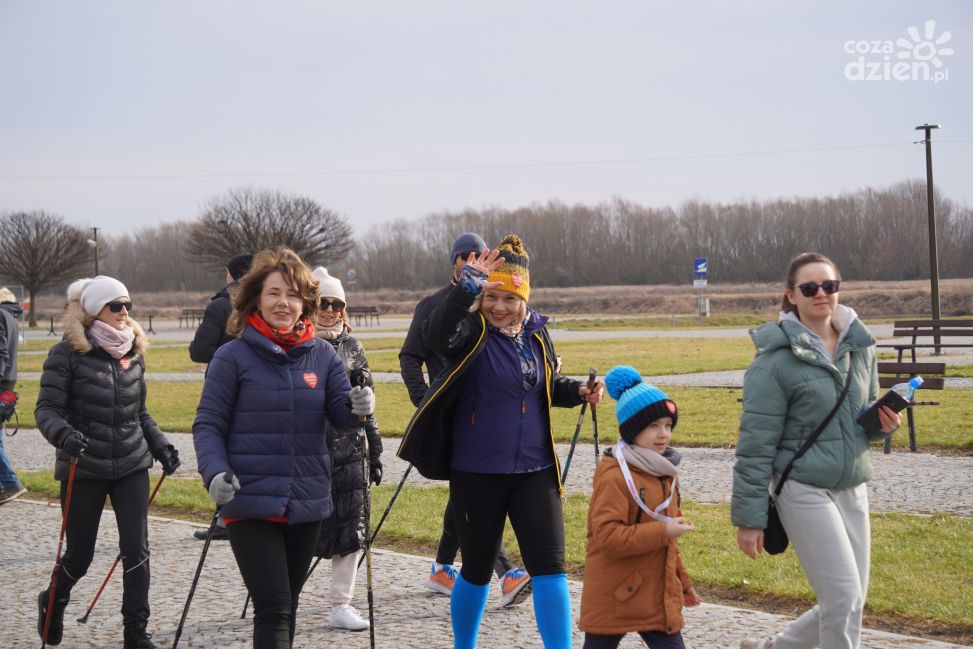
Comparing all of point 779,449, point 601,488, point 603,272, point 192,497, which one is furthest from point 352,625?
point 603,272

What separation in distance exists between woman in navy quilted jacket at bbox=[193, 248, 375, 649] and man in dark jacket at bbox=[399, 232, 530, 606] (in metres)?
1.55

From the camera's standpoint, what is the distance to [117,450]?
553cm

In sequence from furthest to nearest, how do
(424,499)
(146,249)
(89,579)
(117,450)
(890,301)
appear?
(146,249) → (890,301) → (424,499) → (89,579) → (117,450)

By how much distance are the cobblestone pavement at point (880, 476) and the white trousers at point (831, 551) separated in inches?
170

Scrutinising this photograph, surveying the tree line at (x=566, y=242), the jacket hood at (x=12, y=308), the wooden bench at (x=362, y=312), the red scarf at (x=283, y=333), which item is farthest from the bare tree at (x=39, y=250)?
the red scarf at (x=283, y=333)

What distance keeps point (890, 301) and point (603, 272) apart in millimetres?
61186

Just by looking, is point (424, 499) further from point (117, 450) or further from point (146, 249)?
point (146, 249)

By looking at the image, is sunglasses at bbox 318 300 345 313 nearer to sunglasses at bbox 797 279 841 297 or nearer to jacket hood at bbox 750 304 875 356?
jacket hood at bbox 750 304 875 356

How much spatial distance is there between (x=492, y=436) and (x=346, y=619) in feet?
5.60

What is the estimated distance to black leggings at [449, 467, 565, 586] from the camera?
453 cm

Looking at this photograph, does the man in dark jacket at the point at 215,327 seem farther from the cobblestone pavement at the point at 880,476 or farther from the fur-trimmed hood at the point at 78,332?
the cobblestone pavement at the point at 880,476

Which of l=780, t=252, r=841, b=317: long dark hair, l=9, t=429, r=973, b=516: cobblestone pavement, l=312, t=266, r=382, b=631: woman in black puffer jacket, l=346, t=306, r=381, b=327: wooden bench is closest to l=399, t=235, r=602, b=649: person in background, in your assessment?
l=780, t=252, r=841, b=317: long dark hair

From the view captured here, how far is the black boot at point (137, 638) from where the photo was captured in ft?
17.5

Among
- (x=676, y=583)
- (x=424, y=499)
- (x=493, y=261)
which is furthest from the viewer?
(x=424, y=499)
